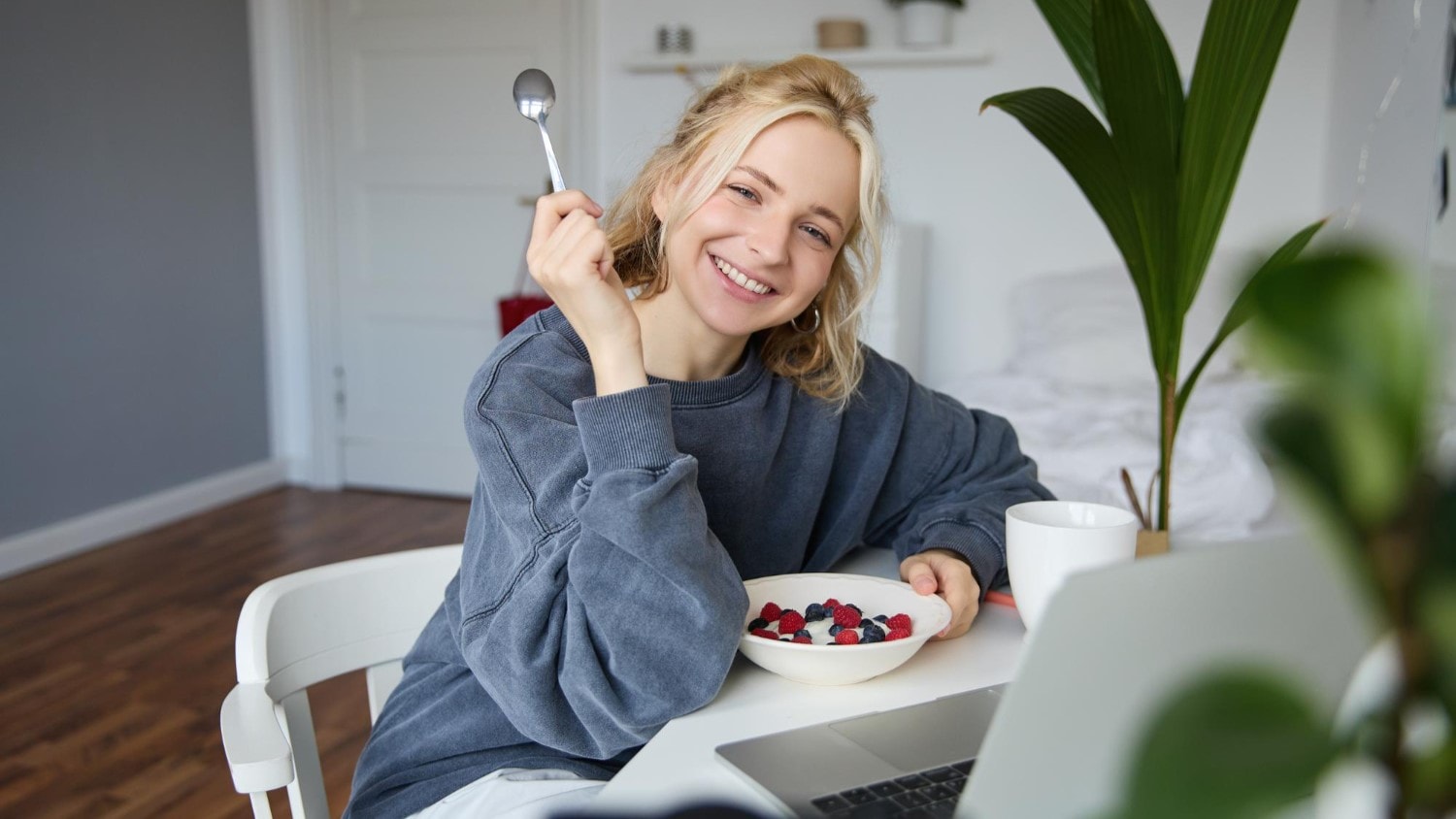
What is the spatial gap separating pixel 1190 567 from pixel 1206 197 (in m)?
0.80

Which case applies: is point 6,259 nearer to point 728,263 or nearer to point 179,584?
point 179,584

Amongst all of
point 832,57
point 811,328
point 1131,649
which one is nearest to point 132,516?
point 832,57

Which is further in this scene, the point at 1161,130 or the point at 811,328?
the point at 811,328

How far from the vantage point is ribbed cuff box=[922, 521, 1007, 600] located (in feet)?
3.63

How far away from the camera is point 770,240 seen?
3.71ft

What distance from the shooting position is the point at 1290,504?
16 centimetres

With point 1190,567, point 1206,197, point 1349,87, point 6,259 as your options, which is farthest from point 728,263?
point 6,259

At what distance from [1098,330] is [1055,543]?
2.21 metres

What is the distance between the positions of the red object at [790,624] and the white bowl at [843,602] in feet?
0.10

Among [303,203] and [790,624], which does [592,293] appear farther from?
[303,203]

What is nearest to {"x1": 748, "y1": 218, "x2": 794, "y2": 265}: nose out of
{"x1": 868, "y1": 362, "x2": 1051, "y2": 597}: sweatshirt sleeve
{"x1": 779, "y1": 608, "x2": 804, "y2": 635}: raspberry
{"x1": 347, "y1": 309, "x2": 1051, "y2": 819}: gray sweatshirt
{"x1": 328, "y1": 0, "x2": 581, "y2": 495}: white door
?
{"x1": 347, "y1": 309, "x2": 1051, "y2": 819}: gray sweatshirt

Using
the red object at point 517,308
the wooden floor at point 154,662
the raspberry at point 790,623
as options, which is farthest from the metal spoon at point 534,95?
the red object at point 517,308

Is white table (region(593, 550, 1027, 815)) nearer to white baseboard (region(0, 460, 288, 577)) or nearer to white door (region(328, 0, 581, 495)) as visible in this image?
white baseboard (region(0, 460, 288, 577))

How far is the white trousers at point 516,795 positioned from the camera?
32.2 inches
